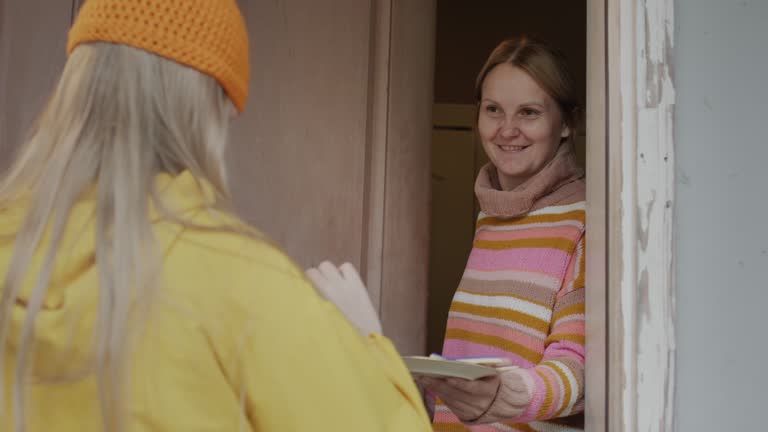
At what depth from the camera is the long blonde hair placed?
0.74 meters

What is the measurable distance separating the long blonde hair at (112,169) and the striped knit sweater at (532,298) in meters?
0.67

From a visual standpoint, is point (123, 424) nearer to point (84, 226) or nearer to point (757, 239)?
point (84, 226)

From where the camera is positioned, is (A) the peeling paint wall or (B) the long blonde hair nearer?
(B) the long blonde hair

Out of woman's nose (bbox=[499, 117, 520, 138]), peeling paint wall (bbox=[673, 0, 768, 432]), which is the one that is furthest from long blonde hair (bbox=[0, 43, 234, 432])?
woman's nose (bbox=[499, 117, 520, 138])

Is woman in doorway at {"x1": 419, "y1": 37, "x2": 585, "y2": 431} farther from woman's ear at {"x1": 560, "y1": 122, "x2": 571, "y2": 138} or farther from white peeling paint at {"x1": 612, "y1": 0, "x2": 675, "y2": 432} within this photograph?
white peeling paint at {"x1": 612, "y1": 0, "x2": 675, "y2": 432}

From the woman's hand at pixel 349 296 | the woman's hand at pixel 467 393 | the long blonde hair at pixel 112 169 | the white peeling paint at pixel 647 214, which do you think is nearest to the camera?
the long blonde hair at pixel 112 169

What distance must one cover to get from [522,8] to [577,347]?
8.11ft

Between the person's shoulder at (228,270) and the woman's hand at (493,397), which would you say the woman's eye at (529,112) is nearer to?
the woman's hand at (493,397)

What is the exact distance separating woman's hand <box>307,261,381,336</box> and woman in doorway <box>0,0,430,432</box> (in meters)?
0.13

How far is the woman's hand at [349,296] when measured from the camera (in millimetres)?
996

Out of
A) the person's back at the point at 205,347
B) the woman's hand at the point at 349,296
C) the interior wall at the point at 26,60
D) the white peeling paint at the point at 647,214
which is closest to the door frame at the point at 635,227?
the white peeling paint at the point at 647,214

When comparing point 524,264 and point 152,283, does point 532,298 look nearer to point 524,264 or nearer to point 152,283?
point 524,264

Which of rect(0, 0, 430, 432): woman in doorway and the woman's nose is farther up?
the woman's nose

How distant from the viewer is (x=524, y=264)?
5.09 ft
